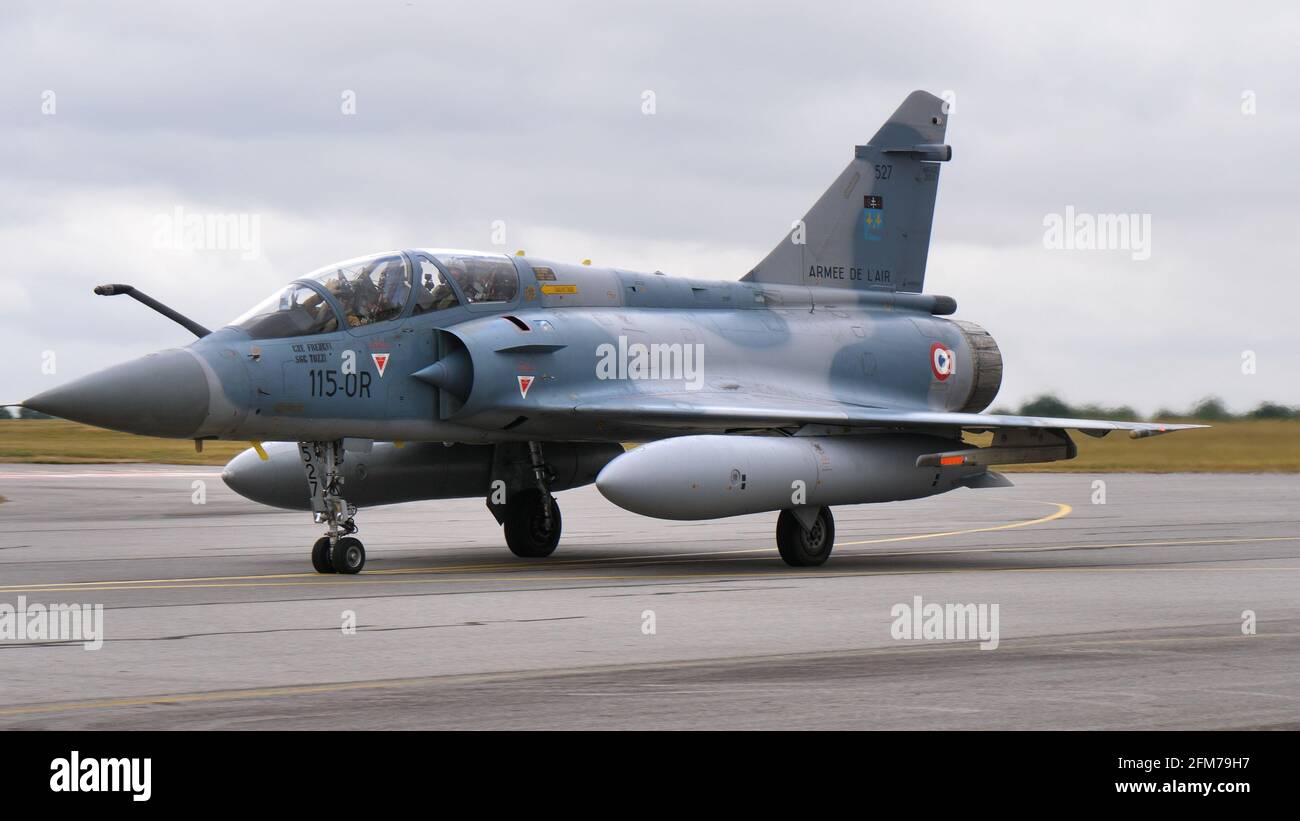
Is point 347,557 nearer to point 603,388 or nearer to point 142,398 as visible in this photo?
point 142,398

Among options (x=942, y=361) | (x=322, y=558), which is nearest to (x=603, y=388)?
(x=322, y=558)

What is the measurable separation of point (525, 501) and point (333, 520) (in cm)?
338

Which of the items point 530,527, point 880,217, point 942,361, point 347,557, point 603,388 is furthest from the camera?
point 880,217

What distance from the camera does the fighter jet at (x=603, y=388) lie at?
1448cm

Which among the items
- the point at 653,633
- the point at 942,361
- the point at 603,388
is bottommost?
the point at 653,633

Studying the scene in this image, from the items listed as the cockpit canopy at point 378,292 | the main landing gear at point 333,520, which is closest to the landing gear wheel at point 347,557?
the main landing gear at point 333,520

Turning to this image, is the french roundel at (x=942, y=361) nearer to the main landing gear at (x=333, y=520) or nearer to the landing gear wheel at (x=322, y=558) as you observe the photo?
the main landing gear at (x=333, y=520)

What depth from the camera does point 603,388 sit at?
54.1 feet

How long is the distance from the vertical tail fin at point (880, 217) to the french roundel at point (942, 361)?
1.20 metres

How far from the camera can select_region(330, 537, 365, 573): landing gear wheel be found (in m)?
14.8

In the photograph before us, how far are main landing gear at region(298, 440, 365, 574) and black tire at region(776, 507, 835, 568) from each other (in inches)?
168

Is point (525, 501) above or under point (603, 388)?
under
